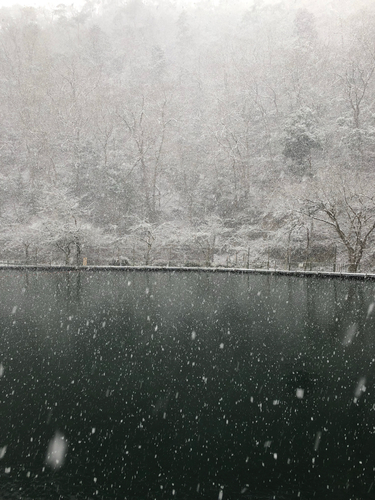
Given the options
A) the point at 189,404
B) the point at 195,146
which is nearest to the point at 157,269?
the point at 195,146

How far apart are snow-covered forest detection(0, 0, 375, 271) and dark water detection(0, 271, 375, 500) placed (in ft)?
45.0

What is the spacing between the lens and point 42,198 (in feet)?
98.4

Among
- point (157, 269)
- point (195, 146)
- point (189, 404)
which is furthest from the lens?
point (195, 146)

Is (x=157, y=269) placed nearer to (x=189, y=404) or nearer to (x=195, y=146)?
(x=195, y=146)

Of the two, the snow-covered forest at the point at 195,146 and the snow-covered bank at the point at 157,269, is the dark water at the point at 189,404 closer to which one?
the snow-covered bank at the point at 157,269

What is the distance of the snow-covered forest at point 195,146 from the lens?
25344 mm

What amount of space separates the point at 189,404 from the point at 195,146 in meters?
33.5

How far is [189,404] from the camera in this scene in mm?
5445

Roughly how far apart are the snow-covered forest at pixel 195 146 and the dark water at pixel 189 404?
45.0ft

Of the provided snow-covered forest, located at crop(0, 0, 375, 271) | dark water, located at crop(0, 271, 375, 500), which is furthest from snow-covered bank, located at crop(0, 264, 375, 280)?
dark water, located at crop(0, 271, 375, 500)

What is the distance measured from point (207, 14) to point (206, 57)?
20250mm

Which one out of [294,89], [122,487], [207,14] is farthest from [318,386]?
[207,14]

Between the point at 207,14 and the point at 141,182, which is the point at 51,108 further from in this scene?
the point at 207,14

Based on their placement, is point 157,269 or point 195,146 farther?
point 195,146
